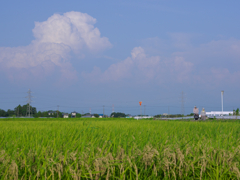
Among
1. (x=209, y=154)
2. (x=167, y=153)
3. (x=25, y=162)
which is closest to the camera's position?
(x=25, y=162)

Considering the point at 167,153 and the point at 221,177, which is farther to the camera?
the point at 167,153

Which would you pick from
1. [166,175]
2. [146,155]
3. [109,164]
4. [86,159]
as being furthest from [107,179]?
[166,175]

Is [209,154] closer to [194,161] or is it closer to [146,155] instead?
[194,161]

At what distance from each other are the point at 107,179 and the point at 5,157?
1514mm

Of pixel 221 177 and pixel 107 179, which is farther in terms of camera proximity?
pixel 221 177

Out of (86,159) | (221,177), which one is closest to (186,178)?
(221,177)

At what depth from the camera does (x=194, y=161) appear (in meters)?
2.50

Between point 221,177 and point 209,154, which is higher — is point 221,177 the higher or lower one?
the lower one

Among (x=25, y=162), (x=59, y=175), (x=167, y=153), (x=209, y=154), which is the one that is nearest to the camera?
(x=59, y=175)

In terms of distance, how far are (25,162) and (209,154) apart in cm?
253

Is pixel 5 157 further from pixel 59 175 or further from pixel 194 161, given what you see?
pixel 194 161

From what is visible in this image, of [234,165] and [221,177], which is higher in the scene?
[234,165]

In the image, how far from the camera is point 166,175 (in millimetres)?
2451

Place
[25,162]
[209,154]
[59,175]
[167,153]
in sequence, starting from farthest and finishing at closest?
1. [209,154]
2. [167,153]
3. [25,162]
4. [59,175]
